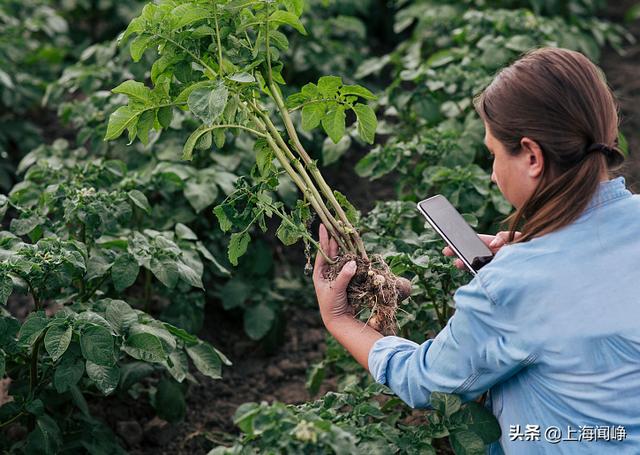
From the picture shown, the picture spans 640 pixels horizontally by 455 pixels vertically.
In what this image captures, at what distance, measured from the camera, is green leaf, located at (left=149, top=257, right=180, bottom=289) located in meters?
2.64

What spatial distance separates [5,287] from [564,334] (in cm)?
132

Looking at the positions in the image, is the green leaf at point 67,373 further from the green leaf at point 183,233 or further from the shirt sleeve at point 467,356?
the shirt sleeve at point 467,356

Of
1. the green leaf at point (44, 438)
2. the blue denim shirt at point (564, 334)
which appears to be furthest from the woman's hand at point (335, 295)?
the green leaf at point (44, 438)

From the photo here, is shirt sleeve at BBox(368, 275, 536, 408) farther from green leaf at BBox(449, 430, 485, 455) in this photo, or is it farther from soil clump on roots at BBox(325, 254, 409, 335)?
soil clump on roots at BBox(325, 254, 409, 335)

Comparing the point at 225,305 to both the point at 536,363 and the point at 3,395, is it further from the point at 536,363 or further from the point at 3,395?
the point at 536,363

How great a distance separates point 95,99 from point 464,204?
1540 mm

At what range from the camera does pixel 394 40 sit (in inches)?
228

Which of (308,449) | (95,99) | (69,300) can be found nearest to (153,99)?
(69,300)

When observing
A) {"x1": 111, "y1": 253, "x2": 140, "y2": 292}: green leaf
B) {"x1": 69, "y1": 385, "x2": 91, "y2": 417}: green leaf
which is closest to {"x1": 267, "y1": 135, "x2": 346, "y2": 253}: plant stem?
{"x1": 111, "y1": 253, "x2": 140, "y2": 292}: green leaf

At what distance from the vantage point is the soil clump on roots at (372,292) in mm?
2242

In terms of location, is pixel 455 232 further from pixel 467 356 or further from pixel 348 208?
pixel 467 356

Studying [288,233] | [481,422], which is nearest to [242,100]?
[288,233]

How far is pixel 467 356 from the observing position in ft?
6.21

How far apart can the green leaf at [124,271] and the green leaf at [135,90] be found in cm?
51
